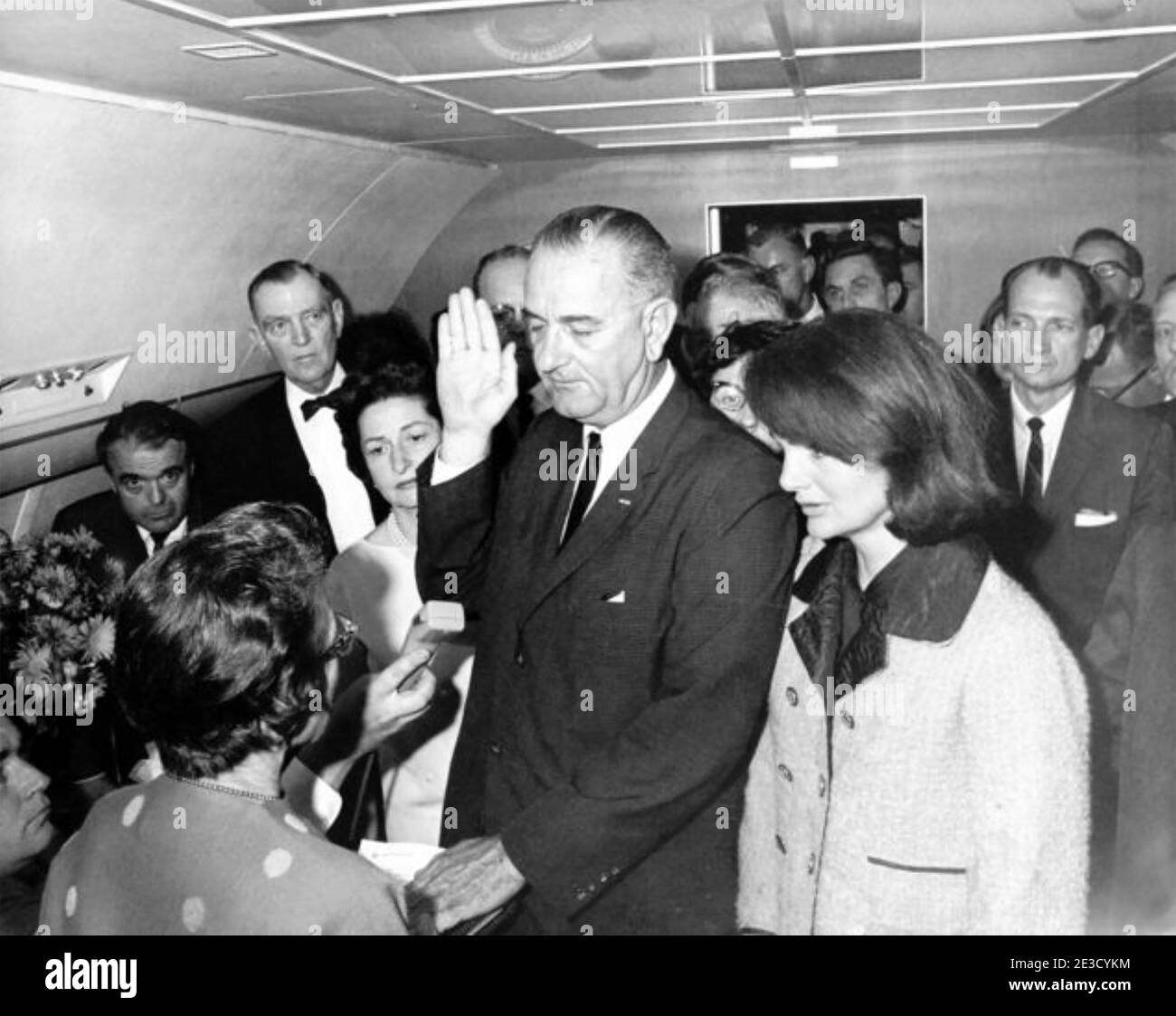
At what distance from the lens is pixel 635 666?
1608mm

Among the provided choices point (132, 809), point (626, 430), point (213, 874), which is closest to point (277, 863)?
point (213, 874)

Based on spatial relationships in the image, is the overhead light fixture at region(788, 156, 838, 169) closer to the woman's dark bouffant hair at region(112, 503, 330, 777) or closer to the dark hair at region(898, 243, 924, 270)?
the dark hair at region(898, 243, 924, 270)

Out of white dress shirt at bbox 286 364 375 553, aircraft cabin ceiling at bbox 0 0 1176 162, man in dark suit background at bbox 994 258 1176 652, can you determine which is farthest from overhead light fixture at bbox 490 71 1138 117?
white dress shirt at bbox 286 364 375 553

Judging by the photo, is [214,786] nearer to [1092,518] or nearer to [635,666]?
[635,666]

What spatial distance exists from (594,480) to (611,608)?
22 centimetres

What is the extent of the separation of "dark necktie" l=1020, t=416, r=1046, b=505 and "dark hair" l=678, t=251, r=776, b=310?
60 cm

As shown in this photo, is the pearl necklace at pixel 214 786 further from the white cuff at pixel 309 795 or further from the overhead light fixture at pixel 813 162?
the overhead light fixture at pixel 813 162

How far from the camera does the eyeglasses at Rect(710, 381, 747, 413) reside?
6.74 ft

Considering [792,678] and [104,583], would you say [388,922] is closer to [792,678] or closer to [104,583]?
[792,678]

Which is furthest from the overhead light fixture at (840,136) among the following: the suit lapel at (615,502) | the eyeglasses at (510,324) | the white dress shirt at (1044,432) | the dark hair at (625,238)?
the suit lapel at (615,502)

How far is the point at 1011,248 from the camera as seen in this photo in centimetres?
217
